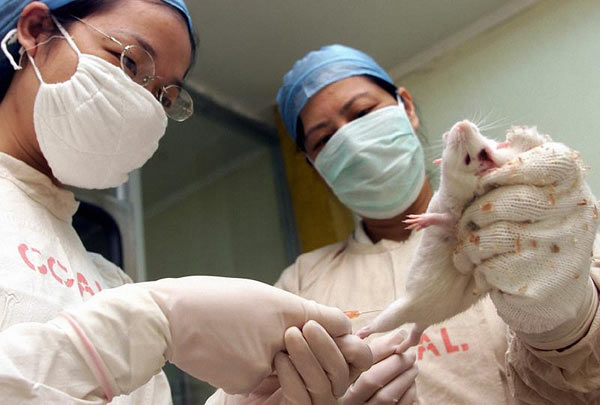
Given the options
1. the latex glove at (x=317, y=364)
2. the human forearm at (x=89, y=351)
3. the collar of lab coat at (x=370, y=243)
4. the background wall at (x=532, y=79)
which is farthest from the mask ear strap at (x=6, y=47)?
the background wall at (x=532, y=79)

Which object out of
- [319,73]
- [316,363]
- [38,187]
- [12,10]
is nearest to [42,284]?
[38,187]

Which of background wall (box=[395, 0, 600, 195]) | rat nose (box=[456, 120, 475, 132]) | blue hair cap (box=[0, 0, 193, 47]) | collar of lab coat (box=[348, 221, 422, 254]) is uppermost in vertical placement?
blue hair cap (box=[0, 0, 193, 47])

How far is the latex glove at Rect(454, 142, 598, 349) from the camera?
30.0 inches

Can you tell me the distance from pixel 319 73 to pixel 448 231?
86 cm

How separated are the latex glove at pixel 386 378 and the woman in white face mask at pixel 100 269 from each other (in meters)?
0.13

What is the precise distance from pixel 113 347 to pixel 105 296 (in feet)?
0.23

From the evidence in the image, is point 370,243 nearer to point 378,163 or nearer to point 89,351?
point 378,163

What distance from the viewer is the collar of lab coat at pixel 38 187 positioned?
981 millimetres

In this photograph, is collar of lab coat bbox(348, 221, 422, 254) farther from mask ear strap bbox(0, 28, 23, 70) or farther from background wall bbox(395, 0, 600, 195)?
mask ear strap bbox(0, 28, 23, 70)

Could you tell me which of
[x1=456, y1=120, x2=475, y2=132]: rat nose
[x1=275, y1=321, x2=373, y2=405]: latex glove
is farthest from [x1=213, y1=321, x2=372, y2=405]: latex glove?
[x1=456, y1=120, x2=475, y2=132]: rat nose

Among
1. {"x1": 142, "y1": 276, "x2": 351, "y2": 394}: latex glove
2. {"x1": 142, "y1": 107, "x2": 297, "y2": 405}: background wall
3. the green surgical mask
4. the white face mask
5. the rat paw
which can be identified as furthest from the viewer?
{"x1": 142, "y1": 107, "x2": 297, "y2": 405}: background wall

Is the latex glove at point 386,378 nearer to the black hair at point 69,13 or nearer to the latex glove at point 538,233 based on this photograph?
the latex glove at point 538,233

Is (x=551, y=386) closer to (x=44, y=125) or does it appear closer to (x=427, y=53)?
A: (x=44, y=125)

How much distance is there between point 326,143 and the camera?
154 centimetres
